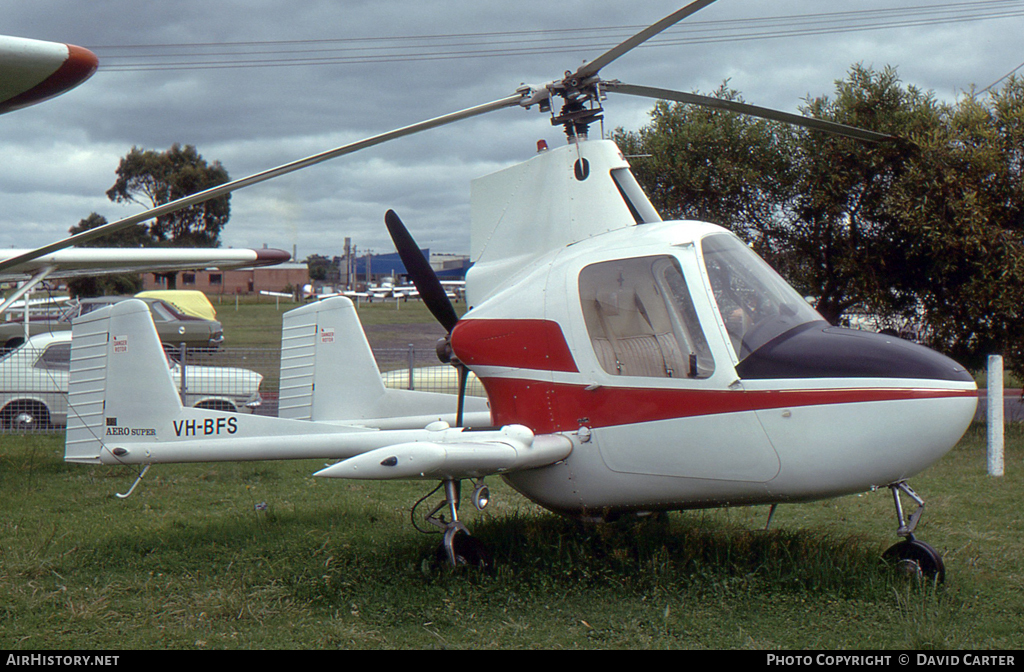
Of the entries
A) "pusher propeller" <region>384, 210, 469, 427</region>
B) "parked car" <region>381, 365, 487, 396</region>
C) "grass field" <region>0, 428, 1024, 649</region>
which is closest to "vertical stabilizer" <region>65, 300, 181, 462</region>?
"grass field" <region>0, 428, 1024, 649</region>

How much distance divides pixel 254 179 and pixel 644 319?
284 centimetres

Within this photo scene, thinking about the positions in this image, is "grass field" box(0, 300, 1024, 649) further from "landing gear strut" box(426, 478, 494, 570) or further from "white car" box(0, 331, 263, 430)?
"white car" box(0, 331, 263, 430)

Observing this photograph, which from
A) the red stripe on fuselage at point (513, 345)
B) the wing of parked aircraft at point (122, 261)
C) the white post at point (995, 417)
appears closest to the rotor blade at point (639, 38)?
the red stripe on fuselage at point (513, 345)

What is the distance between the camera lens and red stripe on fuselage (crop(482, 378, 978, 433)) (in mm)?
4852

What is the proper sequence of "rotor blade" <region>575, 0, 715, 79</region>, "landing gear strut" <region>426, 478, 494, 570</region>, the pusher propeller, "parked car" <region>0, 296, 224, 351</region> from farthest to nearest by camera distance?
"parked car" <region>0, 296, 224, 351</region> → the pusher propeller → "landing gear strut" <region>426, 478, 494, 570</region> → "rotor blade" <region>575, 0, 715, 79</region>

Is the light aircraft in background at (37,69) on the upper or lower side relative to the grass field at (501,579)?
upper

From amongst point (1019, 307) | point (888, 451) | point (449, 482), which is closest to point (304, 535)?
point (449, 482)

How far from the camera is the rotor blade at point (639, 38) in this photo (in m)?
4.63

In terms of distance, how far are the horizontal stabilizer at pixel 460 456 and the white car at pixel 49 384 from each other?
771 centimetres

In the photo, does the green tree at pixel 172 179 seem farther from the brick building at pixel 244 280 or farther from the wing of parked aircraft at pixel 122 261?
the wing of parked aircraft at pixel 122 261

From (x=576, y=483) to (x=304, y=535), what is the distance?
9.00ft

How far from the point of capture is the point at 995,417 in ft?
32.2

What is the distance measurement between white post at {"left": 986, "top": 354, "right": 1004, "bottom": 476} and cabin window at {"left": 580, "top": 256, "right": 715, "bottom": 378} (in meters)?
6.49
